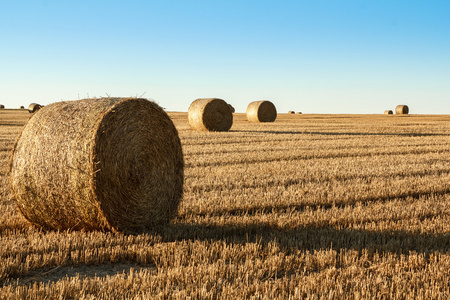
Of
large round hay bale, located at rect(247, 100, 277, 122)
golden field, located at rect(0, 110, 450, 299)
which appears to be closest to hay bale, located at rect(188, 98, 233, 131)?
large round hay bale, located at rect(247, 100, 277, 122)

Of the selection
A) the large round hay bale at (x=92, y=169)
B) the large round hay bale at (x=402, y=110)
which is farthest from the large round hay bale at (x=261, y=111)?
the large round hay bale at (x=402, y=110)

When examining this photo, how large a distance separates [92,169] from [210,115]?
52.1ft

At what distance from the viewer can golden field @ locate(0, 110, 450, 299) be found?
Result: 13.0 ft

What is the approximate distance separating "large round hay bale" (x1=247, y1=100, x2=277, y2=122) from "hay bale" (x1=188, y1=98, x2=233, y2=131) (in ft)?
25.3

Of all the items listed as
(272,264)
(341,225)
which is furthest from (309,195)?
(272,264)

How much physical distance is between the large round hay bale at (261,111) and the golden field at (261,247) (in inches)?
795

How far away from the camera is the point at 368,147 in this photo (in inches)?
601

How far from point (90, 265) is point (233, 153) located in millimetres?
8581

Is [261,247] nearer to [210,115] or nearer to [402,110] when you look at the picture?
[210,115]

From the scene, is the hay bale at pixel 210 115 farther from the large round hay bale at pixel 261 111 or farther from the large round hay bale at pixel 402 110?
the large round hay bale at pixel 402 110

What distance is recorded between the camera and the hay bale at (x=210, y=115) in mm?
21016

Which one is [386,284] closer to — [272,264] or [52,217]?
[272,264]

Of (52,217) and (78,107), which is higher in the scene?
(78,107)

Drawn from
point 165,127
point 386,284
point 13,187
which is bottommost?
point 386,284
